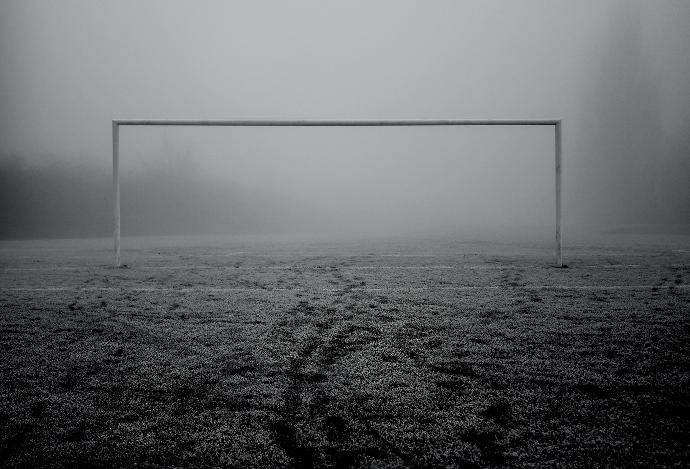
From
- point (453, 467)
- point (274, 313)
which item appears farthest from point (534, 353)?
point (274, 313)

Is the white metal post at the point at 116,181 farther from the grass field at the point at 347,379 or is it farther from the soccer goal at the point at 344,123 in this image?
the grass field at the point at 347,379

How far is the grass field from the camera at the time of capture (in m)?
0.70

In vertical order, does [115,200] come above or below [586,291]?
above

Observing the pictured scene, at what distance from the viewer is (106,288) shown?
7.77ft

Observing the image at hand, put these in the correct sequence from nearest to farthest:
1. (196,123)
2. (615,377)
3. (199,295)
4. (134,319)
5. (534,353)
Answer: (615,377) → (534,353) → (134,319) → (199,295) → (196,123)

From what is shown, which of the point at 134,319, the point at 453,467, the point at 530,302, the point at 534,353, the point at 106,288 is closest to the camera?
the point at 453,467

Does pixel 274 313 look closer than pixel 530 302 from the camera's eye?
Yes

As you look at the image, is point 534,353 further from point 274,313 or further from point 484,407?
point 274,313

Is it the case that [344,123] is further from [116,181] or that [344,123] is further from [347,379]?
[347,379]

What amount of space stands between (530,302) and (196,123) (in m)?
2.92

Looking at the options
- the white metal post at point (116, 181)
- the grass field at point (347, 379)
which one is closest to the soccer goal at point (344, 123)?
the white metal post at point (116, 181)

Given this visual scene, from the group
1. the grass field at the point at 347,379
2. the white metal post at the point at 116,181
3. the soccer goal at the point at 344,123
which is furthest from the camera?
the white metal post at the point at 116,181

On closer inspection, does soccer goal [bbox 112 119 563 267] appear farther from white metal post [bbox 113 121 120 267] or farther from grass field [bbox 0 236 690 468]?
grass field [bbox 0 236 690 468]

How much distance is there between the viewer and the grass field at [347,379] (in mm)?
701
